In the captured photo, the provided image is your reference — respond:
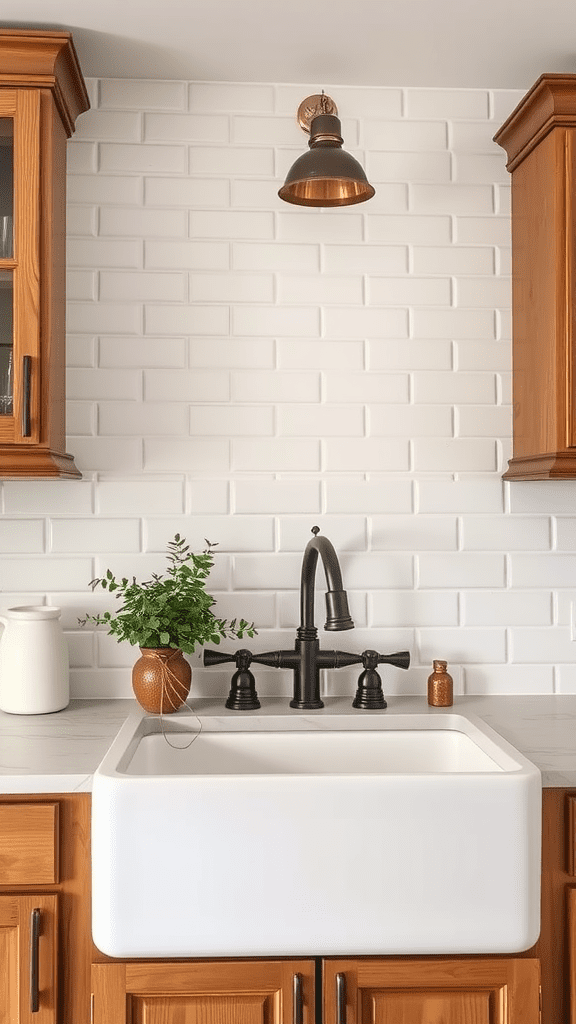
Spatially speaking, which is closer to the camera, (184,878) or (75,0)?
(184,878)

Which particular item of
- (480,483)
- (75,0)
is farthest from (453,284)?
(75,0)

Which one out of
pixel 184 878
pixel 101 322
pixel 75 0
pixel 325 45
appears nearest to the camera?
pixel 184 878

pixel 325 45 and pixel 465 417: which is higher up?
pixel 325 45

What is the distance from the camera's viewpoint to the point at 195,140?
206 cm

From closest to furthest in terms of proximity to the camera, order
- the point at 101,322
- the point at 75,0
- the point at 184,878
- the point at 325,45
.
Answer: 1. the point at 184,878
2. the point at 75,0
3. the point at 325,45
4. the point at 101,322

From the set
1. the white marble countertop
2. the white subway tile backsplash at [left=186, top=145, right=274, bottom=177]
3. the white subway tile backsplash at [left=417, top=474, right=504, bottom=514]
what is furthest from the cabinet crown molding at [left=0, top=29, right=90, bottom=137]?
the white marble countertop

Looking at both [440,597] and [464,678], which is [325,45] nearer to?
[440,597]

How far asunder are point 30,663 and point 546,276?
132cm

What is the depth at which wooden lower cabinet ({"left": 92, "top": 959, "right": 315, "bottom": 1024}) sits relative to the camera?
54.3 inches

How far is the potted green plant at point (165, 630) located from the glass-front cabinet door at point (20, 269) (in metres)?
0.37

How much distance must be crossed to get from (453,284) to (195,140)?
671 mm

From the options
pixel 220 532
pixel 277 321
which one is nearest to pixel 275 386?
pixel 277 321

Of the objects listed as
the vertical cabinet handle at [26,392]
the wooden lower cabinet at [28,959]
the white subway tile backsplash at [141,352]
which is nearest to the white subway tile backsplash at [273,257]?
the white subway tile backsplash at [141,352]

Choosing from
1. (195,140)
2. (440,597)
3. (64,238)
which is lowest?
(440,597)
